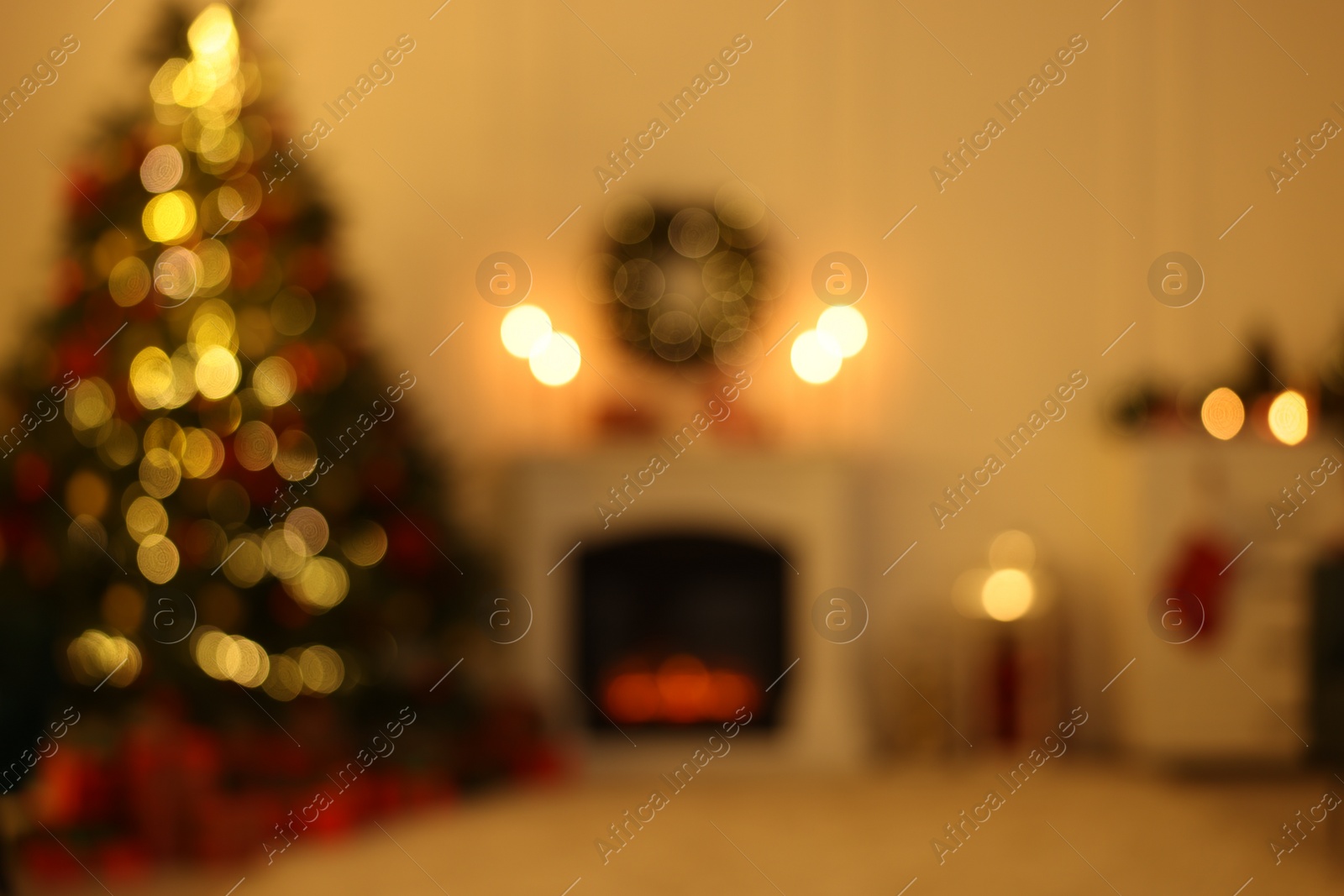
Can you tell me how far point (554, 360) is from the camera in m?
4.19

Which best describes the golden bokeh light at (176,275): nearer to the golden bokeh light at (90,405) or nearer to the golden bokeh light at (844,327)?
the golden bokeh light at (90,405)

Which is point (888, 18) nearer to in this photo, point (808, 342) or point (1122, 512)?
point (808, 342)

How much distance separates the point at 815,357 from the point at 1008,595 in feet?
3.85

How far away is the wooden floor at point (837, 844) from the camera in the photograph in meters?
2.64

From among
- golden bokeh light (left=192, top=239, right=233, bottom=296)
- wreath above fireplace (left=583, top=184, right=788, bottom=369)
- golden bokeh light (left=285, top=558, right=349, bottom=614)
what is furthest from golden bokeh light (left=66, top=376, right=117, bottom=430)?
wreath above fireplace (left=583, top=184, right=788, bottom=369)

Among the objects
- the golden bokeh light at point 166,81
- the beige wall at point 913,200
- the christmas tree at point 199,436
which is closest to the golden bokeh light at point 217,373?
the christmas tree at point 199,436

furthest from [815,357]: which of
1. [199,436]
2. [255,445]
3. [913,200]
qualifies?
[199,436]

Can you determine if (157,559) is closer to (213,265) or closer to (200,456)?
(200,456)

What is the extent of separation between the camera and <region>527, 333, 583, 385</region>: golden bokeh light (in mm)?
4180

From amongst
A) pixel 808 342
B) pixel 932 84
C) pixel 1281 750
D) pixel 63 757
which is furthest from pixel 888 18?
pixel 63 757

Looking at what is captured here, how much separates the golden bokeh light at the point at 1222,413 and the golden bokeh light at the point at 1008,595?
87 cm

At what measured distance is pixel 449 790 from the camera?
3.42 meters

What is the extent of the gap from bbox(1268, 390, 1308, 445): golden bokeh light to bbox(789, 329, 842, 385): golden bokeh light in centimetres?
159

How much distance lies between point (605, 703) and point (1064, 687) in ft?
6.02
